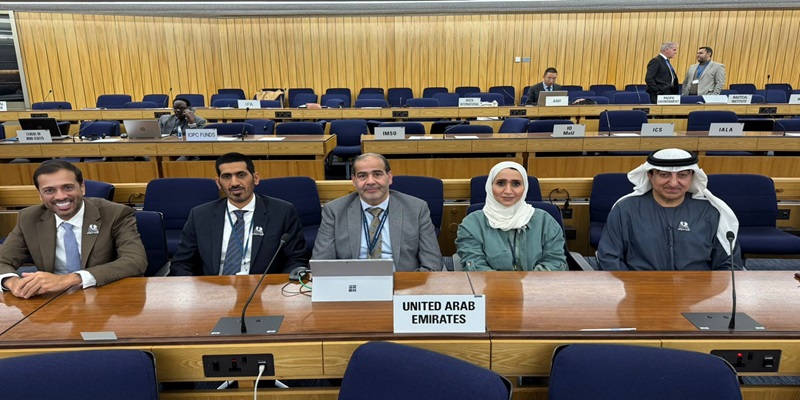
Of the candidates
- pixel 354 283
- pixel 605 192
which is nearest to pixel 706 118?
pixel 605 192

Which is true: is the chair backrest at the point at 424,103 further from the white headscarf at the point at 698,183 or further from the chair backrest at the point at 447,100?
the white headscarf at the point at 698,183

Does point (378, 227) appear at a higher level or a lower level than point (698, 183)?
lower

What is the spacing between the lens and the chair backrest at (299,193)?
3322mm

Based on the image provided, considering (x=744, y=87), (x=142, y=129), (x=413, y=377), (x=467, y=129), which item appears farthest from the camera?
(x=744, y=87)

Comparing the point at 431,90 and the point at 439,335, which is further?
the point at 431,90

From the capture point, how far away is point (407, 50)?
1162 cm

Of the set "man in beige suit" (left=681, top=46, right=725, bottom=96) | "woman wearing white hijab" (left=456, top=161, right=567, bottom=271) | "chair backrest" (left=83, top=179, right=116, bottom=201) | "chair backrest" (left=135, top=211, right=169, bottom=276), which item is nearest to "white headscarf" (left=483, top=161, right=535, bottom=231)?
"woman wearing white hijab" (left=456, top=161, right=567, bottom=271)

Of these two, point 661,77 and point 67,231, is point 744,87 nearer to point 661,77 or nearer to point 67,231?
point 661,77

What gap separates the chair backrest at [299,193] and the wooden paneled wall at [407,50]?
8.84 metres

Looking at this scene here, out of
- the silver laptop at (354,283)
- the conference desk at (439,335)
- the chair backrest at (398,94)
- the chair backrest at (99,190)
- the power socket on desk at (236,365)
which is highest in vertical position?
the chair backrest at (398,94)

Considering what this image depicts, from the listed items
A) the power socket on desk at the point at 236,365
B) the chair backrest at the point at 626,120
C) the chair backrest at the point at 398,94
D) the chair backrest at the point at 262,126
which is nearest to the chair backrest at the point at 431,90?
the chair backrest at the point at 398,94

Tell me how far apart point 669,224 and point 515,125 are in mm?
3829

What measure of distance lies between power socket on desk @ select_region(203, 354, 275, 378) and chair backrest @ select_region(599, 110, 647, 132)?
18.7ft

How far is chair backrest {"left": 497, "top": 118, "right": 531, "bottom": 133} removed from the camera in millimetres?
5965
